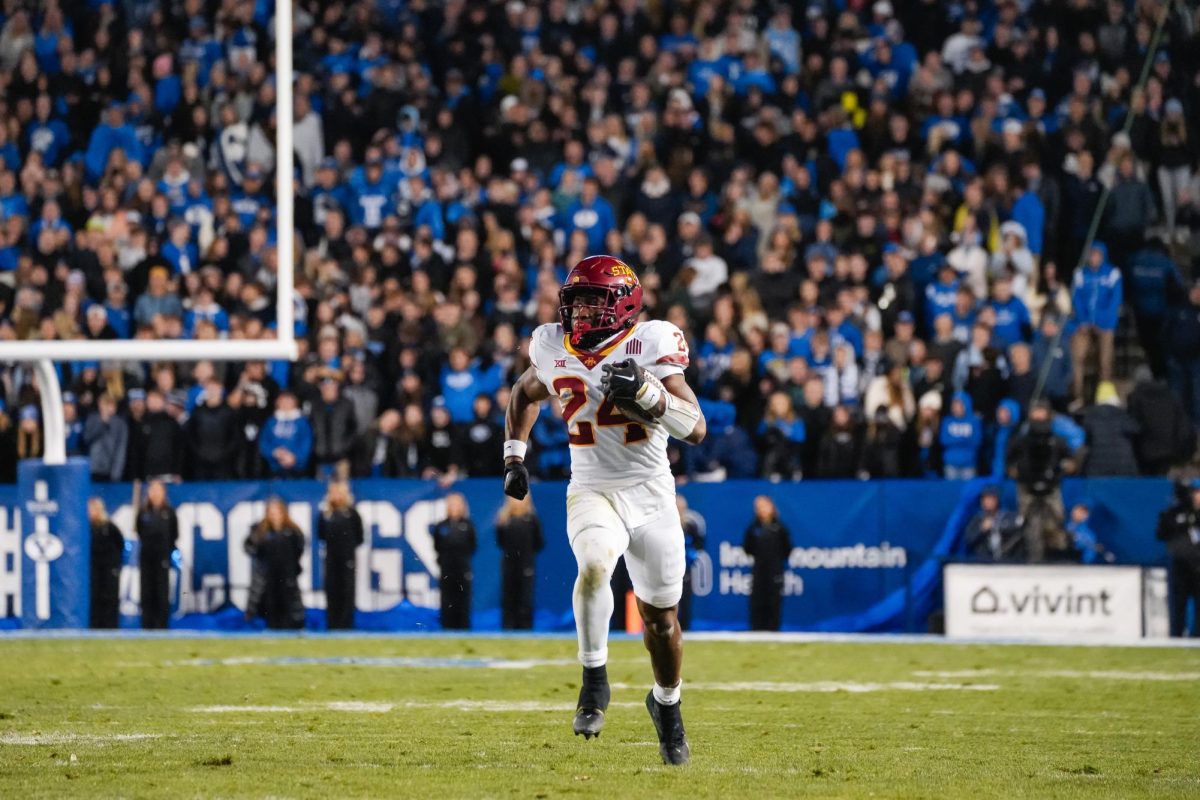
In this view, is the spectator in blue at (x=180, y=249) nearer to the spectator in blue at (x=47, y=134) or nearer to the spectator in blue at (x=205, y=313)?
the spectator in blue at (x=205, y=313)

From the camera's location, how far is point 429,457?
1680cm

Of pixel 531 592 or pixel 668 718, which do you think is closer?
pixel 668 718

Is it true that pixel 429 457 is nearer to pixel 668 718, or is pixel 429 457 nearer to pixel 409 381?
pixel 409 381

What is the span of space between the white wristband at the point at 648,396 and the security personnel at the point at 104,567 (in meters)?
9.91

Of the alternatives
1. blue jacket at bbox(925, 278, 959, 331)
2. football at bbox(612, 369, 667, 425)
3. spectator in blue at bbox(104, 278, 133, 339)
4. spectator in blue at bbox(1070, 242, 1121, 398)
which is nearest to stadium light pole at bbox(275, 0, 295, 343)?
spectator in blue at bbox(104, 278, 133, 339)

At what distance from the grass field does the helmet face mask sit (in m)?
1.65

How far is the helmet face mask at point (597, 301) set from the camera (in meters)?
7.57

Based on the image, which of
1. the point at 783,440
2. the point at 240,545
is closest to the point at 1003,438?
the point at 783,440

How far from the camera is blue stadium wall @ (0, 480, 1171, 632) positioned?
51.9ft

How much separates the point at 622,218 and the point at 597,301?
11.6 m

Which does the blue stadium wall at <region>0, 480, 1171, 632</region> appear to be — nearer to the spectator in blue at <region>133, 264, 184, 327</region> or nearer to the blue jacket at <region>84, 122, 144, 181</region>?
the spectator in blue at <region>133, 264, 184, 327</region>

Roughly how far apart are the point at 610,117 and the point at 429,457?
15.9 feet

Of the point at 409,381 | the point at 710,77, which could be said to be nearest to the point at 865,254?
the point at 710,77

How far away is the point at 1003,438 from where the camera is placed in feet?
53.2
